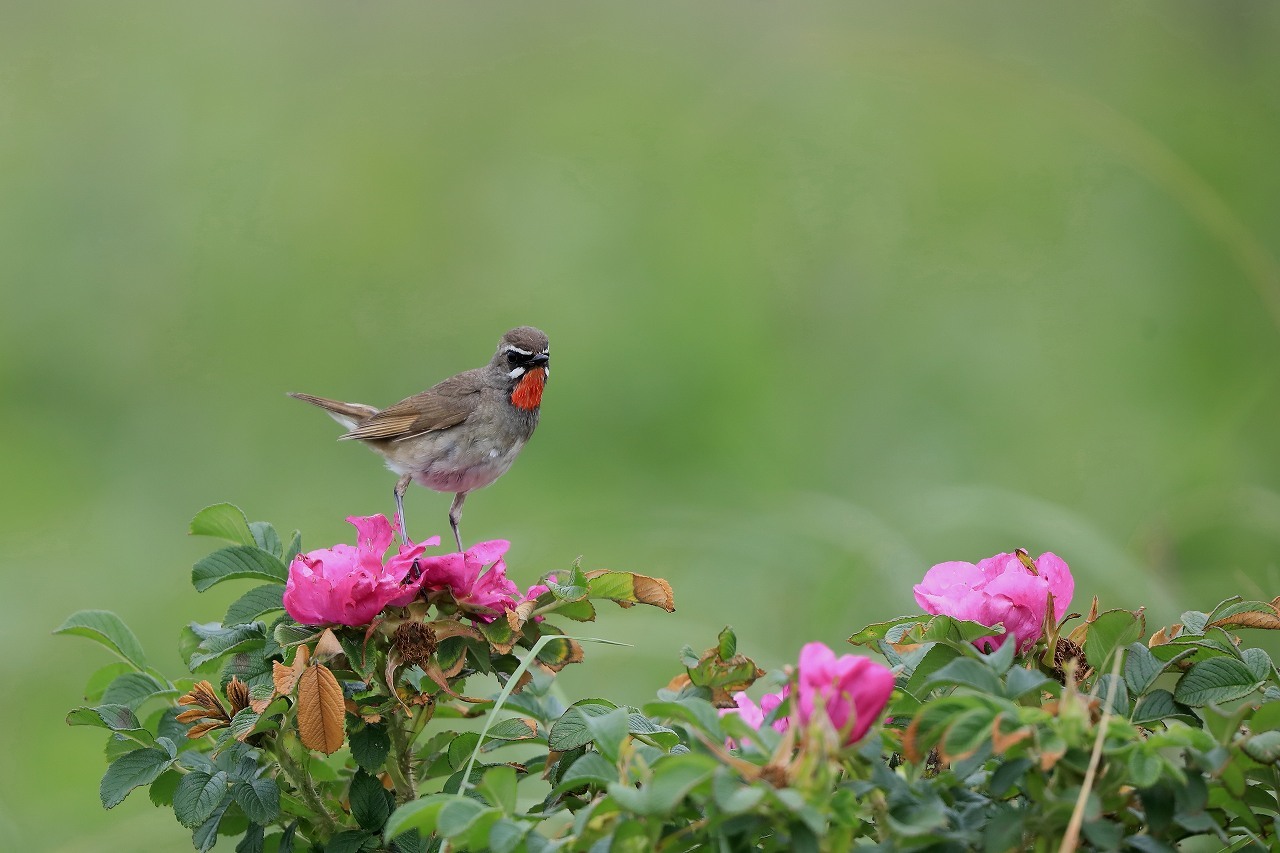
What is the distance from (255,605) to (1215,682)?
4.46ft

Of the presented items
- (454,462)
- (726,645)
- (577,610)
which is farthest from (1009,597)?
(454,462)

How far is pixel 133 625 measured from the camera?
19.2ft

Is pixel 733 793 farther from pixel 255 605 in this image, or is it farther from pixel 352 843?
pixel 255 605

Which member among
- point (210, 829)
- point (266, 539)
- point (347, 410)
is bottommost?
point (210, 829)

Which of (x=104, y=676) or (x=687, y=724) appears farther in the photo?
(x=104, y=676)

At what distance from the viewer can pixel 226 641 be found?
2.08 metres

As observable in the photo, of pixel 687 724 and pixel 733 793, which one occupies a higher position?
pixel 687 724

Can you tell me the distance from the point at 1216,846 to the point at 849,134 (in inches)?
276

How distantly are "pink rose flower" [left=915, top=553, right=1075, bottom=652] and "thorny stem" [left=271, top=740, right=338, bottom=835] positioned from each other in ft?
3.00

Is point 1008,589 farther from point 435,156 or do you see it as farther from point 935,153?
point 435,156

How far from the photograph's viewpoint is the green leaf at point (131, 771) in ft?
6.43

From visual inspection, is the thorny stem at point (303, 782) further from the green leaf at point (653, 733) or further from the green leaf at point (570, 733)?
the green leaf at point (653, 733)

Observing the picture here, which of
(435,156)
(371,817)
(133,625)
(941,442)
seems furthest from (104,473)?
(371,817)

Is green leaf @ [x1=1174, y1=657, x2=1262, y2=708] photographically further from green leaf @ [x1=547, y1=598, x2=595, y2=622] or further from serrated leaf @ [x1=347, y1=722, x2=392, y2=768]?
serrated leaf @ [x1=347, y1=722, x2=392, y2=768]
